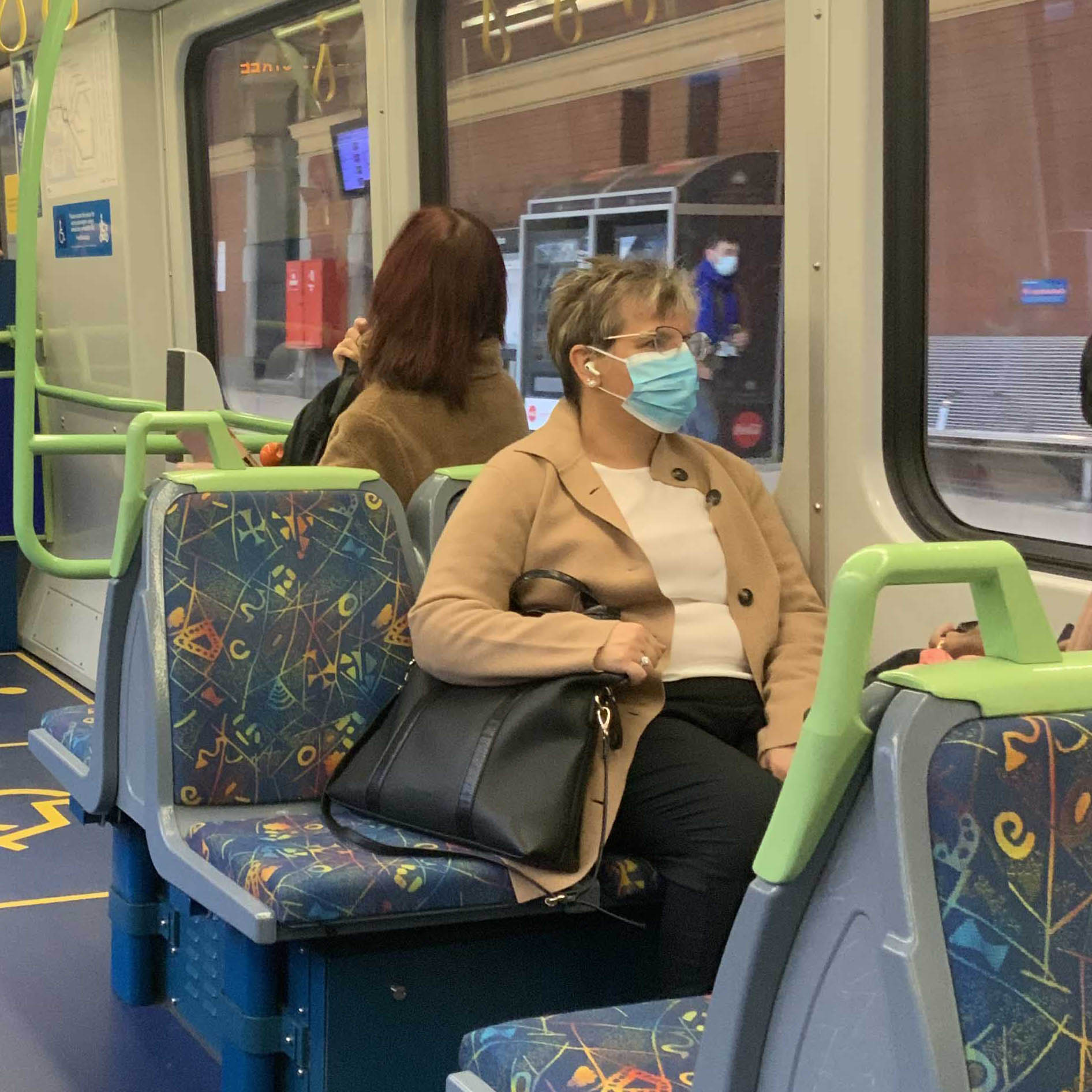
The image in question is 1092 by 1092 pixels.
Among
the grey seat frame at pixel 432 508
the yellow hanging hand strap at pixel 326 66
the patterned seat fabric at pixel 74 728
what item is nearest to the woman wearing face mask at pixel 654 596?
the grey seat frame at pixel 432 508

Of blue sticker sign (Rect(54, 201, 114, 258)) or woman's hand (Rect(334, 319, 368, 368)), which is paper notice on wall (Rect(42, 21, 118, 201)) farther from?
woman's hand (Rect(334, 319, 368, 368))

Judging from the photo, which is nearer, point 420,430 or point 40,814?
point 420,430

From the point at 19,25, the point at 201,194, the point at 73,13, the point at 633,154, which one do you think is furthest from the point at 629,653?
the point at 19,25

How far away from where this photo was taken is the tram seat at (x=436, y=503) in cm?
297

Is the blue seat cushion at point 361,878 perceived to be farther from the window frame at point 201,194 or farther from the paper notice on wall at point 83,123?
the paper notice on wall at point 83,123

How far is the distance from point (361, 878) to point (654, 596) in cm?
64

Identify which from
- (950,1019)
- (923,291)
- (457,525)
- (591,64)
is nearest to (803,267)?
(923,291)

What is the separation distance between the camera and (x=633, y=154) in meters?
3.84

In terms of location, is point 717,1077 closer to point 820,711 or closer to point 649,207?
point 820,711

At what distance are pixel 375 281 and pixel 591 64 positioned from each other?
109 cm

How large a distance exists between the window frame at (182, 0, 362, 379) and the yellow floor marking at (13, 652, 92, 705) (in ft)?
3.91

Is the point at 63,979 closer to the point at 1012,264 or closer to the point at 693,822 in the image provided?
the point at 693,822

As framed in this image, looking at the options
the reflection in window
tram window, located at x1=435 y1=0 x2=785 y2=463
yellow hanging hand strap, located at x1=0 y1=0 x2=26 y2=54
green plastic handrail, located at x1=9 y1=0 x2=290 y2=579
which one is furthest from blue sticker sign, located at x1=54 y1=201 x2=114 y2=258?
the reflection in window

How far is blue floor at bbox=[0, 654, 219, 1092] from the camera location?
2.81 m
